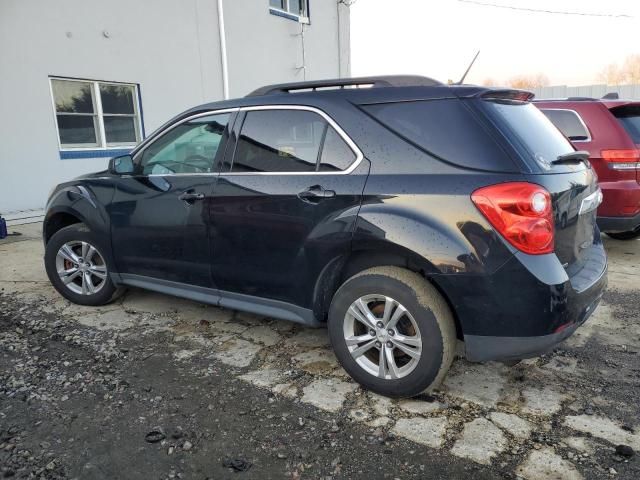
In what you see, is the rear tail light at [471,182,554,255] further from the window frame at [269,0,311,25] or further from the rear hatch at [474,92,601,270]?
the window frame at [269,0,311,25]

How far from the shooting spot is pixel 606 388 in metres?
3.00

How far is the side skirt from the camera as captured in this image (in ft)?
10.7

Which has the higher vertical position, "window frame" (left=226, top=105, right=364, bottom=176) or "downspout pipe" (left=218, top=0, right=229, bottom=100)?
"downspout pipe" (left=218, top=0, right=229, bottom=100)

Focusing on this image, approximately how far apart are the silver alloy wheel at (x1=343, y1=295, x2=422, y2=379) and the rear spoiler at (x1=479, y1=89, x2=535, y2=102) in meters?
1.25

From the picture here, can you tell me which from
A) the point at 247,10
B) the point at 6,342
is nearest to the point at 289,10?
the point at 247,10

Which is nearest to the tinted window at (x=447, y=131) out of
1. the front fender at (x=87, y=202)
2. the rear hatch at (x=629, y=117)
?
the front fender at (x=87, y=202)

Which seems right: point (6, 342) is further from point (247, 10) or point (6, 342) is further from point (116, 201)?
point (247, 10)

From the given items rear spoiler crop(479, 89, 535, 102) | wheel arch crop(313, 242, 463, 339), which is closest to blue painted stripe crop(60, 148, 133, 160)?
wheel arch crop(313, 242, 463, 339)

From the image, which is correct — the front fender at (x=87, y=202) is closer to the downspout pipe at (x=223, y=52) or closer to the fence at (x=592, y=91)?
the downspout pipe at (x=223, y=52)

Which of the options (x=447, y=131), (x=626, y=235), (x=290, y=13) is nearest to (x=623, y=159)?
(x=626, y=235)

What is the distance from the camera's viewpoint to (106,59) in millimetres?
9305

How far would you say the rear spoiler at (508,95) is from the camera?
2779 millimetres

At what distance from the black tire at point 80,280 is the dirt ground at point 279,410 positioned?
15.8 inches

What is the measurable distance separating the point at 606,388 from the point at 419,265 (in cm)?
142
